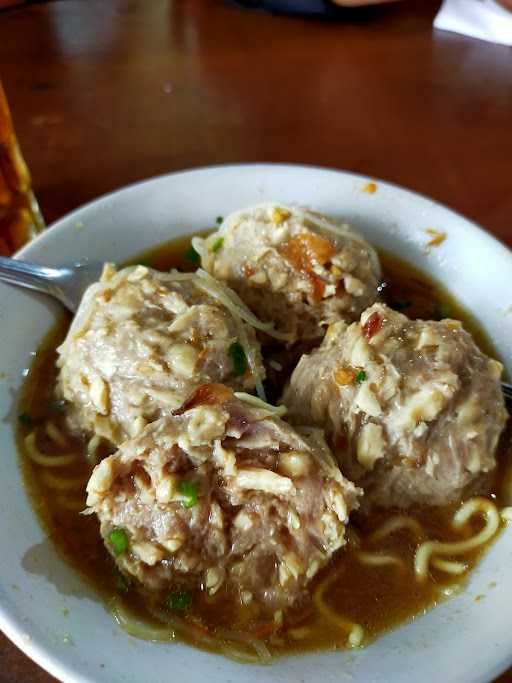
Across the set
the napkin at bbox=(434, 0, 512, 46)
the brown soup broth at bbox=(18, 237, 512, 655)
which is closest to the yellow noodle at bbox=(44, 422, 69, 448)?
the brown soup broth at bbox=(18, 237, 512, 655)

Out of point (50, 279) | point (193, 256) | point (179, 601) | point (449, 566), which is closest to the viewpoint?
point (179, 601)

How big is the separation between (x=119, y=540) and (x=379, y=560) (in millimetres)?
665

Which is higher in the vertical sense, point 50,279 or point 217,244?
point 217,244

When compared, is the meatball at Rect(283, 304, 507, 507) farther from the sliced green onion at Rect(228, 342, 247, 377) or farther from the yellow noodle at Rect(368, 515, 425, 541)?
the sliced green onion at Rect(228, 342, 247, 377)

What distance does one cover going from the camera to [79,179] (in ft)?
9.49

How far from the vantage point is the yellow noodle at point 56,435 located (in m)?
1.91

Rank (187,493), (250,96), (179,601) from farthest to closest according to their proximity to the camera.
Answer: (250,96) < (179,601) < (187,493)

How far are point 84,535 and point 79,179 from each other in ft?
5.60

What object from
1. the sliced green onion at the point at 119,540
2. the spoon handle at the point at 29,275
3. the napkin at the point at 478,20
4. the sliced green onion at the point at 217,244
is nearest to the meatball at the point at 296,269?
the sliced green onion at the point at 217,244

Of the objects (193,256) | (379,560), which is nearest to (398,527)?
(379,560)

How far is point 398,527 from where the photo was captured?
69.9 inches

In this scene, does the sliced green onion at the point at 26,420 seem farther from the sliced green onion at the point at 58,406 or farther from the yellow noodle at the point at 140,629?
the yellow noodle at the point at 140,629

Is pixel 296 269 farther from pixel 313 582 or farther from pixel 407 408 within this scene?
pixel 313 582

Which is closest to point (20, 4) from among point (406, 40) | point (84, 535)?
point (406, 40)
